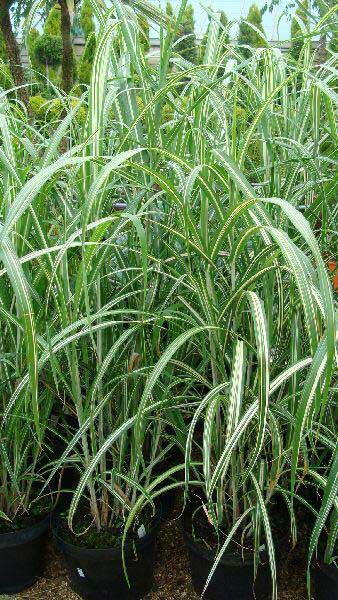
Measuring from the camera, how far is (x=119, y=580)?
3.63ft

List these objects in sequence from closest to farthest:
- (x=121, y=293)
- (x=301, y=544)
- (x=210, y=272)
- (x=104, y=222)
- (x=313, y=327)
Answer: (x=313, y=327) < (x=104, y=222) < (x=210, y=272) < (x=121, y=293) < (x=301, y=544)

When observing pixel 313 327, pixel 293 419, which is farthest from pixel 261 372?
pixel 293 419

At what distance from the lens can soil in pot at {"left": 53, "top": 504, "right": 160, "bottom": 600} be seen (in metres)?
1.08

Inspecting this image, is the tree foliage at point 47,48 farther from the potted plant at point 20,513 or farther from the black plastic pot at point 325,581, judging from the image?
the black plastic pot at point 325,581

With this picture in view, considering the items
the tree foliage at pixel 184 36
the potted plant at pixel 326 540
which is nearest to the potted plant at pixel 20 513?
the potted plant at pixel 326 540

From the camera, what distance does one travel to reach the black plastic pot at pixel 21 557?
3.72 feet

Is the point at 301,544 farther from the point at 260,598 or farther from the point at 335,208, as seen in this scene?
the point at 335,208

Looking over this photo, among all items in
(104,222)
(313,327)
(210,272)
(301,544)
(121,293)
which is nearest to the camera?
(313,327)

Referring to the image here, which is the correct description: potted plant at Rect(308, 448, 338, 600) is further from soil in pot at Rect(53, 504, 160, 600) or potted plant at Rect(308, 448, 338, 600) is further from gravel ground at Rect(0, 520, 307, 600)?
soil in pot at Rect(53, 504, 160, 600)

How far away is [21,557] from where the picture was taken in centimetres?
116

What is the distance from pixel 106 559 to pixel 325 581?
390 millimetres

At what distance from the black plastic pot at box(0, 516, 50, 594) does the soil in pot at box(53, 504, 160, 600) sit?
51mm

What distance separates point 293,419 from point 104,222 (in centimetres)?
43

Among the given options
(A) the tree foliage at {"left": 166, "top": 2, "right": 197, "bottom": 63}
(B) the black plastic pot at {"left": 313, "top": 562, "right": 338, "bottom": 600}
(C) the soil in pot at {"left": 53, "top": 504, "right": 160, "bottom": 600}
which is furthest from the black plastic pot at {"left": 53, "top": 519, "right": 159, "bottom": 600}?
(A) the tree foliage at {"left": 166, "top": 2, "right": 197, "bottom": 63}
